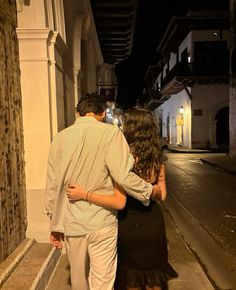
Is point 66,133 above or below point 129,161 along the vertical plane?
above

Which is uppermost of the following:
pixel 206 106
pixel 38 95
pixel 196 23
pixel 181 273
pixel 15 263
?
pixel 196 23

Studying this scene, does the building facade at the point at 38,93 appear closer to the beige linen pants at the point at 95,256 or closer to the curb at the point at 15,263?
the curb at the point at 15,263

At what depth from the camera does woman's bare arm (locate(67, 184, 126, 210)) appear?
2320 mm

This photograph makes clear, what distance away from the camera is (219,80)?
26.3m

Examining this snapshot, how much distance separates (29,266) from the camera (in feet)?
11.8

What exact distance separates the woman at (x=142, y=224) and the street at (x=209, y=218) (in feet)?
5.13

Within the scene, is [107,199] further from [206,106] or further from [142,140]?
[206,106]

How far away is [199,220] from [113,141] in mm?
4976

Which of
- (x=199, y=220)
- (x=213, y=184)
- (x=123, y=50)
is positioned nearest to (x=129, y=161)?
(x=199, y=220)

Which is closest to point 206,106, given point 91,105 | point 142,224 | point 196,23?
point 196,23

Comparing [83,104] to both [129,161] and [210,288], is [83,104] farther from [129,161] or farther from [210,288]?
[210,288]

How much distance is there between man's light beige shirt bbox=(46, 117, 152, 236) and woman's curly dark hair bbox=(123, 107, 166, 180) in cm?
29

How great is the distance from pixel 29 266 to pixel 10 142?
1320 mm

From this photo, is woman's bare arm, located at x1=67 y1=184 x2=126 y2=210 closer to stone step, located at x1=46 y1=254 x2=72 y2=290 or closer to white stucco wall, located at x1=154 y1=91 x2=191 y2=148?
stone step, located at x1=46 y1=254 x2=72 y2=290
